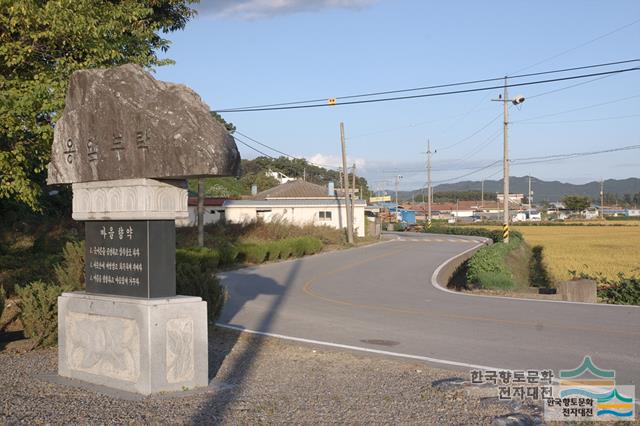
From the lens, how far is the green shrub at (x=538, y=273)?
3335cm

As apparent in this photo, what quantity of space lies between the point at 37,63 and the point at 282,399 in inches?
296

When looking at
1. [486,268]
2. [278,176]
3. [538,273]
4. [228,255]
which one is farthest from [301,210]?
[278,176]

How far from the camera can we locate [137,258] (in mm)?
8719

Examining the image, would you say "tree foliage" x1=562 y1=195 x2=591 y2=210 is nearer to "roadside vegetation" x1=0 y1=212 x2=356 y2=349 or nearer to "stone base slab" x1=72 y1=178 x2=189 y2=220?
"roadside vegetation" x1=0 y1=212 x2=356 y2=349

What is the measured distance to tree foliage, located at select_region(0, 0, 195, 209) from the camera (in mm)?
11734

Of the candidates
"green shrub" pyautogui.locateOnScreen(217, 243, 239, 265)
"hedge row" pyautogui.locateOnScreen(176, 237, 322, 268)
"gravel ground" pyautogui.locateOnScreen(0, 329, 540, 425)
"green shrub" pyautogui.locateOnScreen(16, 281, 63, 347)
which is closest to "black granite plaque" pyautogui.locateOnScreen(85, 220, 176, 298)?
"gravel ground" pyautogui.locateOnScreen(0, 329, 540, 425)

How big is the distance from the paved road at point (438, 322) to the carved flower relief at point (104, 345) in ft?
15.8

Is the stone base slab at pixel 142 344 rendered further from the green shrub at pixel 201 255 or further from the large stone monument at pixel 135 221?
the green shrub at pixel 201 255

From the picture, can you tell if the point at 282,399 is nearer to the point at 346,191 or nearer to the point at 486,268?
the point at 486,268

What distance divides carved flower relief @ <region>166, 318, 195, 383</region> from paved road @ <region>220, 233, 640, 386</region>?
4.29 meters

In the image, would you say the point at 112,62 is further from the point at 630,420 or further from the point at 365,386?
the point at 630,420

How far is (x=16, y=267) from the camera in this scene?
22906 mm

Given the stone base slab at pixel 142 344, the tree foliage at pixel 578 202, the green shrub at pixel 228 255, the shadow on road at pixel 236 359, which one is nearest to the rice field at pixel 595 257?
the green shrub at pixel 228 255

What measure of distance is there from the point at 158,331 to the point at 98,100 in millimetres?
2829
